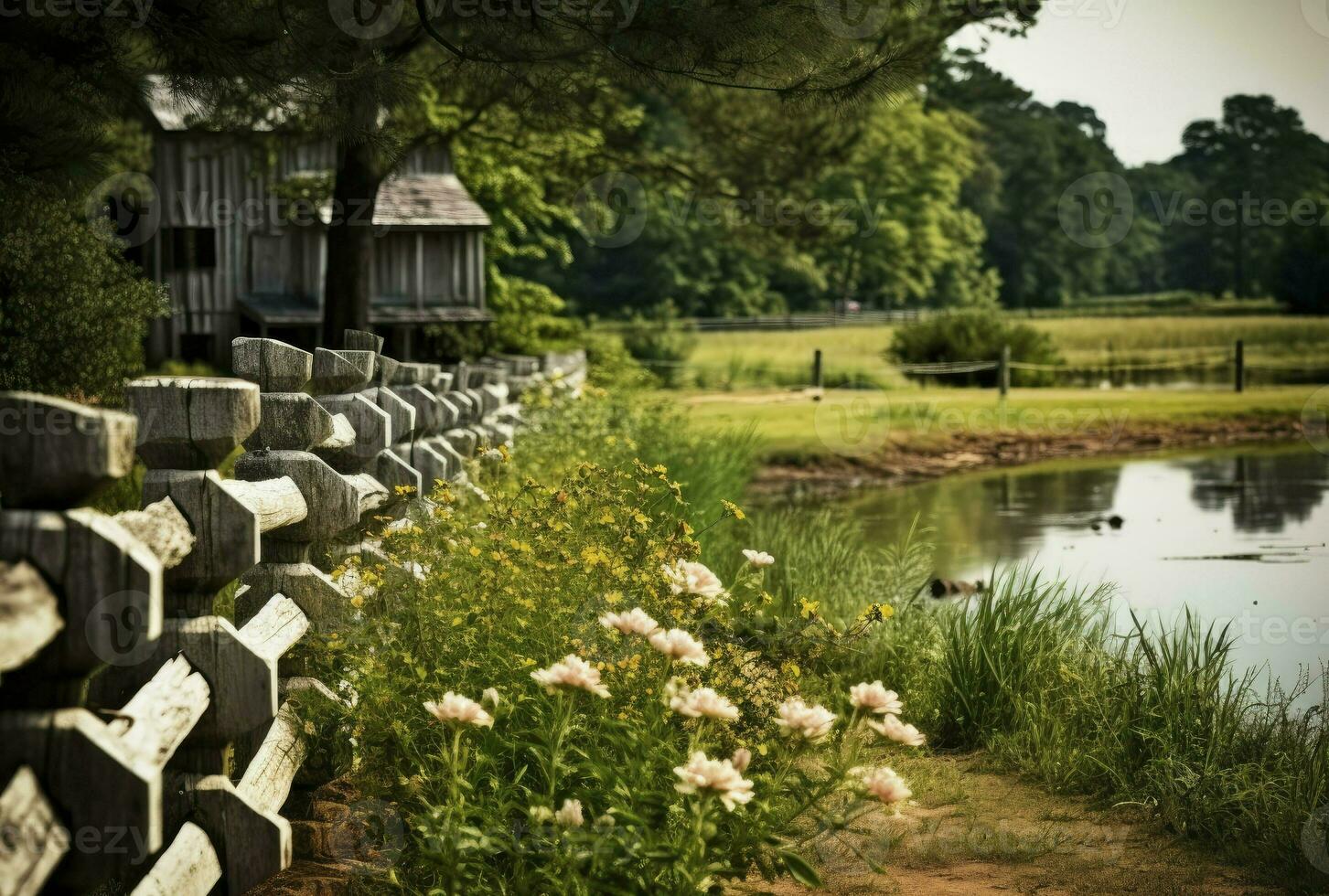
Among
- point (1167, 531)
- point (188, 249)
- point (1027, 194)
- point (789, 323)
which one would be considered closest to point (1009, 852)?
point (1167, 531)

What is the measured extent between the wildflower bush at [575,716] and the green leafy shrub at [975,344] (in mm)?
24419

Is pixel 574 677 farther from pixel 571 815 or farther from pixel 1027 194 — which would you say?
pixel 1027 194

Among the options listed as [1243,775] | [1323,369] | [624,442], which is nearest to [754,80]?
[624,442]

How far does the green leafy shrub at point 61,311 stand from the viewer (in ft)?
34.0

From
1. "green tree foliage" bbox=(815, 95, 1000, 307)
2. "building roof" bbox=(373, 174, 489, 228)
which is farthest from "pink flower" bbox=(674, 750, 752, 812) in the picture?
"green tree foliage" bbox=(815, 95, 1000, 307)

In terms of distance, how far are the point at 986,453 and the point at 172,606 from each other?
1825cm

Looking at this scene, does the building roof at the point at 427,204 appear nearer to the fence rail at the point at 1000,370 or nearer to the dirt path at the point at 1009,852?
the fence rail at the point at 1000,370

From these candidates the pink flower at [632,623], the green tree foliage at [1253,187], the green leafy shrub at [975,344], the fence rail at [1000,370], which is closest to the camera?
the pink flower at [632,623]

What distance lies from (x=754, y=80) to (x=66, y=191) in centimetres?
425

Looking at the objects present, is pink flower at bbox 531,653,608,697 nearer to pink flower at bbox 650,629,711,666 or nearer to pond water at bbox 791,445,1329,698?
pink flower at bbox 650,629,711,666

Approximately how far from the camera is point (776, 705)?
4.00 metres

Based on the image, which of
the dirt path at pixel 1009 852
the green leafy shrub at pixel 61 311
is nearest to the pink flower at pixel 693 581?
the dirt path at pixel 1009 852

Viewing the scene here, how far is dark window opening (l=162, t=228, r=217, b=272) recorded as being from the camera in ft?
79.5

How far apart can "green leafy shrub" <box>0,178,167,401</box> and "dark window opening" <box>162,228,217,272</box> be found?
13.3m
